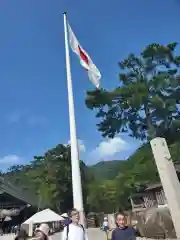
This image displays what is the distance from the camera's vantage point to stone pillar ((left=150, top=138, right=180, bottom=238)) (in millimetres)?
7672

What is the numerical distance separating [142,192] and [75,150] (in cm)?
2042

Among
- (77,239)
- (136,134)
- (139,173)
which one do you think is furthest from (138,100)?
(77,239)

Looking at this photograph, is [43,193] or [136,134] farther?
[43,193]

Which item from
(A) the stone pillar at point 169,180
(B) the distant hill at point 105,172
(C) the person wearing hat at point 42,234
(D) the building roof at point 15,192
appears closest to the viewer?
(C) the person wearing hat at point 42,234

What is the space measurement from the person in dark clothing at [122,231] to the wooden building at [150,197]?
59.9 ft

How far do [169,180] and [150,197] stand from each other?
63.0 feet

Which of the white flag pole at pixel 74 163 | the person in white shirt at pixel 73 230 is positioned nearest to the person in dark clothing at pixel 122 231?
the person in white shirt at pixel 73 230

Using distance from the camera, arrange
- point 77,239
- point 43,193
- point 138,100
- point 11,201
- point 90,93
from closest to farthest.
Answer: point 77,239
point 11,201
point 138,100
point 90,93
point 43,193

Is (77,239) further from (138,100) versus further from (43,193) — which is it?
(43,193)

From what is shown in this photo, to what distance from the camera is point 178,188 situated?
7836 millimetres

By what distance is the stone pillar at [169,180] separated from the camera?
767 cm

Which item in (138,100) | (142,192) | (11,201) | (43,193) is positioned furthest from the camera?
(43,193)

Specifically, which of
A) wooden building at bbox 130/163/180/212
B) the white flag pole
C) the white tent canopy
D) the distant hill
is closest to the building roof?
the white tent canopy

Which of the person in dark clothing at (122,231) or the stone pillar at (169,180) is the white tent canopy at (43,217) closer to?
the stone pillar at (169,180)
